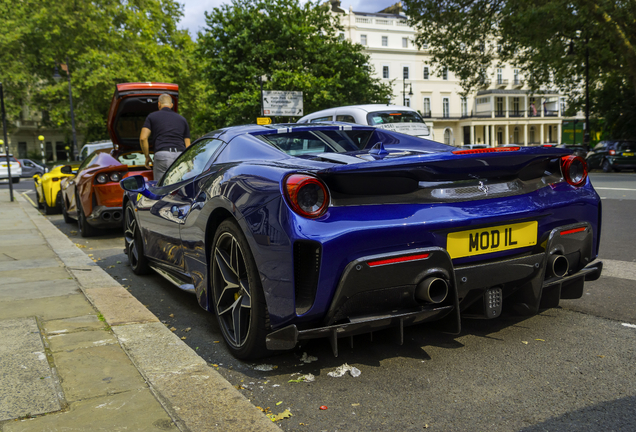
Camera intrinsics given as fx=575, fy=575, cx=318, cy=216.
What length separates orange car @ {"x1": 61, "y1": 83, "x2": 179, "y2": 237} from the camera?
8156mm

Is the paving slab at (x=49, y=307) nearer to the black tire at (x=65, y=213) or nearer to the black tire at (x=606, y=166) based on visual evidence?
the black tire at (x=65, y=213)

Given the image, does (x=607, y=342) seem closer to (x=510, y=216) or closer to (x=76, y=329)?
(x=510, y=216)

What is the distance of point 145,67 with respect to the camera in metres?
37.7

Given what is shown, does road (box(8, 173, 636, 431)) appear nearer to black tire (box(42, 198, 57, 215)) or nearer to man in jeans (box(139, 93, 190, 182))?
man in jeans (box(139, 93, 190, 182))

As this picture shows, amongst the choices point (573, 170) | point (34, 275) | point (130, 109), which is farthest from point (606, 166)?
point (34, 275)

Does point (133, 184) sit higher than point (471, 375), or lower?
higher

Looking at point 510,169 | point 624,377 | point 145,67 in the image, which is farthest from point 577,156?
point 145,67

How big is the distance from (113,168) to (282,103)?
469 inches

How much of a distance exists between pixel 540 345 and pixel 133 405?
85.1 inches

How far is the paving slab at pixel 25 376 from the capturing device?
8.16 ft

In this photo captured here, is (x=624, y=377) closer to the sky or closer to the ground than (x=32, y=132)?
closer to the ground

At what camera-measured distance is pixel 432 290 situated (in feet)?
9.09

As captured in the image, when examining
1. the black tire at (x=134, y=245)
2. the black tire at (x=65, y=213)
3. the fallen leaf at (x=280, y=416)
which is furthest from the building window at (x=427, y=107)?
the fallen leaf at (x=280, y=416)

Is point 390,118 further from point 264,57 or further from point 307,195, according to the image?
point 264,57
